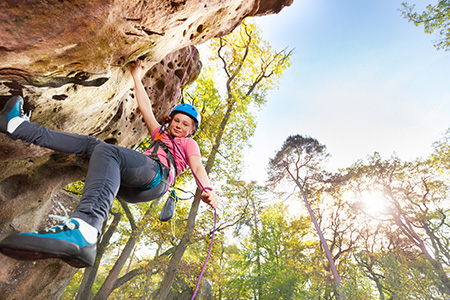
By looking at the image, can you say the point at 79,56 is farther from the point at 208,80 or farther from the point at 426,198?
the point at 426,198

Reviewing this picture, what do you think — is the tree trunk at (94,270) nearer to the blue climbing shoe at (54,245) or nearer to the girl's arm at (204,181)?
the girl's arm at (204,181)

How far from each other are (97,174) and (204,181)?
1010mm

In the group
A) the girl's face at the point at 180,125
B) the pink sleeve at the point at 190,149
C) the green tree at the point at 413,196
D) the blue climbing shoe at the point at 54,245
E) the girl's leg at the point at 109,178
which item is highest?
the green tree at the point at 413,196

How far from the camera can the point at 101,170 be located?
161cm

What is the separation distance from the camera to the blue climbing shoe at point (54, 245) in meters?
1.04

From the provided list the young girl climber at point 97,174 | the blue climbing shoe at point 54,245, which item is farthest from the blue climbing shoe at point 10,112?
the blue climbing shoe at point 54,245

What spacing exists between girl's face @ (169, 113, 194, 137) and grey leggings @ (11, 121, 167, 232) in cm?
73

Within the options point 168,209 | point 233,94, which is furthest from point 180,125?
point 233,94

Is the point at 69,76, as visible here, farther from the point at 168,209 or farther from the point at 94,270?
the point at 94,270

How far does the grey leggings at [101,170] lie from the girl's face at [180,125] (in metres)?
0.73

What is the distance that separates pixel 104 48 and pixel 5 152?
1830 mm

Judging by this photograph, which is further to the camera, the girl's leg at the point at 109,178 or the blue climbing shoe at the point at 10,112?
the blue climbing shoe at the point at 10,112

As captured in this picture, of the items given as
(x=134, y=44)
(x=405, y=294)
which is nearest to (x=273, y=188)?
(x=405, y=294)

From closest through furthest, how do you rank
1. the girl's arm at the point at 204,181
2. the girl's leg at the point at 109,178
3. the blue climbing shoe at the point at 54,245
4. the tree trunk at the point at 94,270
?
the blue climbing shoe at the point at 54,245 → the girl's leg at the point at 109,178 → the girl's arm at the point at 204,181 → the tree trunk at the point at 94,270
